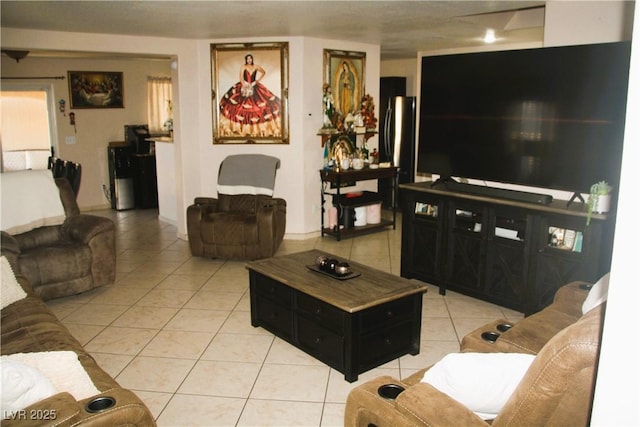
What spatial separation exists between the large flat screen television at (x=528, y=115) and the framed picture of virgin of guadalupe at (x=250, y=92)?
213 cm

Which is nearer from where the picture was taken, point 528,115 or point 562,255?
point 562,255

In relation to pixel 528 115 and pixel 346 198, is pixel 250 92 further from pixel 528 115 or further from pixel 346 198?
pixel 528 115

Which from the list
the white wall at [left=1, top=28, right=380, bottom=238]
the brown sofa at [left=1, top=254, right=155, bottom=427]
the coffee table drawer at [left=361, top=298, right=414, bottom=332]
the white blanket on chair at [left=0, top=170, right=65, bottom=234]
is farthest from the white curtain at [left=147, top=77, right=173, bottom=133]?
the coffee table drawer at [left=361, top=298, right=414, bottom=332]

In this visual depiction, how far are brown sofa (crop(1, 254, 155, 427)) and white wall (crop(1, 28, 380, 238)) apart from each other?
3540 millimetres

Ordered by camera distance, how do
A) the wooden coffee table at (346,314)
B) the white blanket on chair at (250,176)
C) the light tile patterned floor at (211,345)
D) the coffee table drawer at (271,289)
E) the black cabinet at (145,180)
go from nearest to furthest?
the light tile patterned floor at (211,345) → the wooden coffee table at (346,314) → the coffee table drawer at (271,289) → the white blanket on chair at (250,176) → the black cabinet at (145,180)

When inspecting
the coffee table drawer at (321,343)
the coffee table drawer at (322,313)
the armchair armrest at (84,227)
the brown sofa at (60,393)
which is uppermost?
the armchair armrest at (84,227)

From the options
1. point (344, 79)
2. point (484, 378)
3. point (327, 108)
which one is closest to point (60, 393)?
point (484, 378)

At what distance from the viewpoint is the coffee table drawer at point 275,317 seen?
358cm

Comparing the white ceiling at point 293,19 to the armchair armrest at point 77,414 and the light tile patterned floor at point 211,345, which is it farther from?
the armchair armrest at point 77,414

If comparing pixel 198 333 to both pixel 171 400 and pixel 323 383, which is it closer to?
pixel 171 400

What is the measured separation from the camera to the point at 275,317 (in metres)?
3.71

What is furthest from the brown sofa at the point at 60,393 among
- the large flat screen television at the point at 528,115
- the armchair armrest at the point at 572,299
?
the large flat screen television at the point at 528,115

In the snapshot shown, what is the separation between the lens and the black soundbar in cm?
396

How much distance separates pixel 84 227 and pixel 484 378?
392 cm
